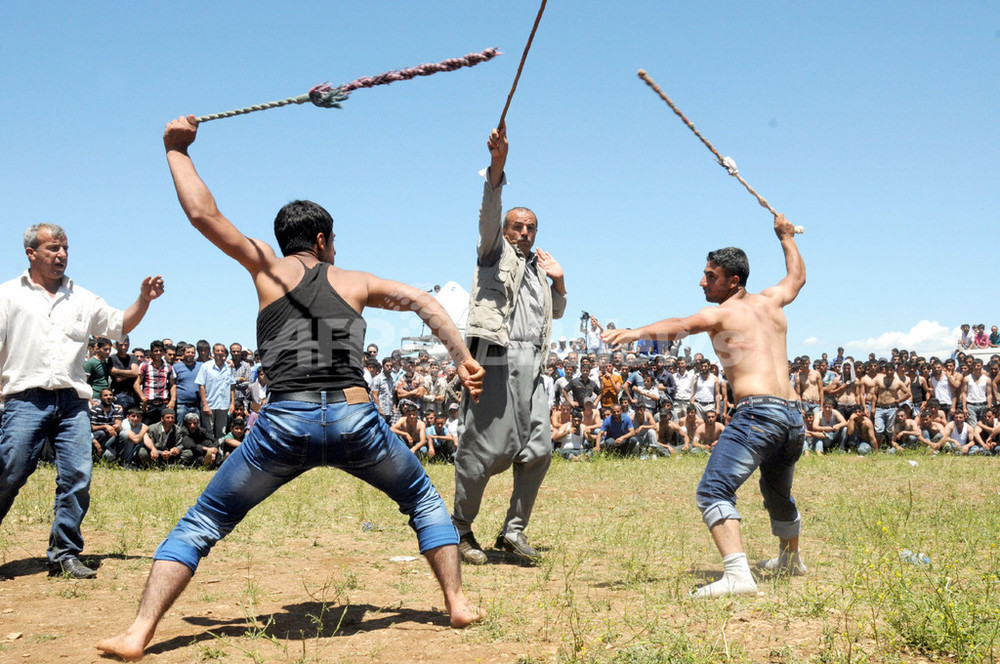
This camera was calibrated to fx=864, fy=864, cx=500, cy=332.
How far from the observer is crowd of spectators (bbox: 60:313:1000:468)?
41.8 feet

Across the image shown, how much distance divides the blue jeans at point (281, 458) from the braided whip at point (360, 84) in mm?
1427

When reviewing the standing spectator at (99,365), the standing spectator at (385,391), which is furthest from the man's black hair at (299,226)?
the standing spectator at (385,391)

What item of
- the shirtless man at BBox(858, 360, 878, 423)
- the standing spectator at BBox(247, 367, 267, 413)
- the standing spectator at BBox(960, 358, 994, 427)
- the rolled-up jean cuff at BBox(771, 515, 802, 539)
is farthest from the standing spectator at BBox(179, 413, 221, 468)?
the standing spectator at BBox(960, 358, 994, 427)

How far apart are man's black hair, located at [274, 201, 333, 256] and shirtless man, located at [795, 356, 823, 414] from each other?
43.7 ft

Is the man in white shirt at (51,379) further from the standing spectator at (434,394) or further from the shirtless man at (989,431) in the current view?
the shirtless man at (989,431)

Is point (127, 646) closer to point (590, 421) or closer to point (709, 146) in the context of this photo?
point (709, 146)

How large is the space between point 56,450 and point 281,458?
238 cm

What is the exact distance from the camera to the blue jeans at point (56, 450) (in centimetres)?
507

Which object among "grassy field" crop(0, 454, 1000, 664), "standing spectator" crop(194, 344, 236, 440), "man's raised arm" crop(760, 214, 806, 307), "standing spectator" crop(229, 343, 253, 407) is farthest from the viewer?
"standing spectator" crop(229, 343, 253, 407)

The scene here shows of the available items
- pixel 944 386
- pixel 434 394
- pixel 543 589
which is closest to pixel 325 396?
pixel 543 589

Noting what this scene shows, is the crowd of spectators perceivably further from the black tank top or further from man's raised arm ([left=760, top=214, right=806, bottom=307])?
the black tank top

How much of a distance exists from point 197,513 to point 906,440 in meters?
14.7

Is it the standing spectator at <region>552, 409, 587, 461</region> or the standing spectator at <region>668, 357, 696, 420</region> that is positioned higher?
the standing spectator at <region>668, 357, 696, 420</region>

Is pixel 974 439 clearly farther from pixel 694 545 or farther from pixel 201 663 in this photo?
pixel 201 663
